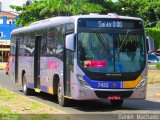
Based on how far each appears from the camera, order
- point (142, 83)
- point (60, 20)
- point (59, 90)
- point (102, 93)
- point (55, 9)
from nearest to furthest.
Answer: point (102, 93)
point (142, 83)
point (59, 90)
point (60, 20)
point (55, 9)

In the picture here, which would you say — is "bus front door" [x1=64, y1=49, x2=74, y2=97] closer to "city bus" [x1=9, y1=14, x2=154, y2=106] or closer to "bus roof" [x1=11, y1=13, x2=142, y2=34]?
"city bus" [x1=9, y1=14, x2=154, y2=106]

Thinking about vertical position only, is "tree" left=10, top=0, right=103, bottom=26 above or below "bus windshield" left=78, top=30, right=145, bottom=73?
above

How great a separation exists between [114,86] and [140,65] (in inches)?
43.0

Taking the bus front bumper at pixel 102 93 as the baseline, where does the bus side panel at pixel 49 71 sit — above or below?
above

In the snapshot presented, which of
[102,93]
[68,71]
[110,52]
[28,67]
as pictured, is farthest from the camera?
[28,67]

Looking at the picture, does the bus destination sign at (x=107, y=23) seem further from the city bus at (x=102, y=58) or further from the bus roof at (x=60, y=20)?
the bus roof at (x=60, y=20)

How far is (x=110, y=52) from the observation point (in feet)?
53.5

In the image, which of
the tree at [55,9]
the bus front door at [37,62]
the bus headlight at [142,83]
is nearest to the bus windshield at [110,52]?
the bus headlight at [142,83]

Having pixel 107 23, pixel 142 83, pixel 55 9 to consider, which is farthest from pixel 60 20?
pixel 55 9

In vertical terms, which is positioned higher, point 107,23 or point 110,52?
point 107,23

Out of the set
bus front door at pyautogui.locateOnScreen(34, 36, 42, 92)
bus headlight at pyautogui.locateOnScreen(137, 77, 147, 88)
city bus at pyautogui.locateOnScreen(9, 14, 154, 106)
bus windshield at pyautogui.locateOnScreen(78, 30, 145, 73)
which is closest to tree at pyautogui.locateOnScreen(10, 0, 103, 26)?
bus front door at pyautogui.locateOnScreen(34, 36, 42, 92)

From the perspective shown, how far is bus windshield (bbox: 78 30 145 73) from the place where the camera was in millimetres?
16203

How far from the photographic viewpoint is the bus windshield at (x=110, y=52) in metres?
16.2

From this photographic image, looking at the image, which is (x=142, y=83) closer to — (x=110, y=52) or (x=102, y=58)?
(x=110, y=52)
